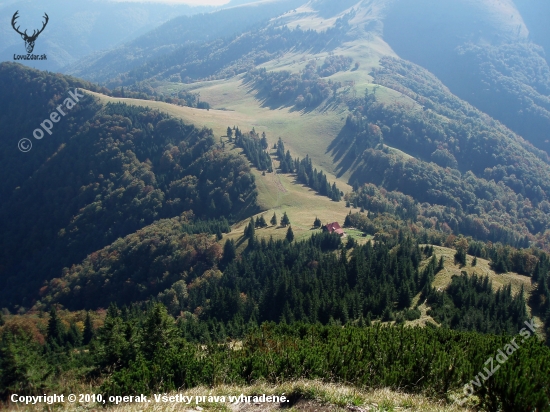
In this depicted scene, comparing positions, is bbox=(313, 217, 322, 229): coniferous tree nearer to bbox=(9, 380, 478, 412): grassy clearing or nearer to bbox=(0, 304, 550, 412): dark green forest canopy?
bbox=(0, 304, 550, 412): dark green forest canopy

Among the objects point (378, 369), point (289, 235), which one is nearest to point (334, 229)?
point (289, 235)

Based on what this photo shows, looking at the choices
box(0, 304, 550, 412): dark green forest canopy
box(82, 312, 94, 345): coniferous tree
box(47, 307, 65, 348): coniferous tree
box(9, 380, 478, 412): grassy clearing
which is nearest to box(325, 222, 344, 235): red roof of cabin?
box(82, 312, 94, 345): coniferous tree

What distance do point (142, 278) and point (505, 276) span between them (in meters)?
133

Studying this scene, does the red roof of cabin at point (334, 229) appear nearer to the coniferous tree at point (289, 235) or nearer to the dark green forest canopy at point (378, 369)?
the coniferous tree at point (289, 235)

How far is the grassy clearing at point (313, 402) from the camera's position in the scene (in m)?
18.3

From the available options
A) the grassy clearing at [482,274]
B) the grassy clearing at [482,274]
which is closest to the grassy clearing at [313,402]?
the grassy clearing at [482,274]

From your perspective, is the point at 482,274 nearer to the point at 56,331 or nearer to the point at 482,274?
the point at 482,274

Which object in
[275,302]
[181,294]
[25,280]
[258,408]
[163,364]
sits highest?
[258,408]

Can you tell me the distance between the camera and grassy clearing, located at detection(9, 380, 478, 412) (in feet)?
60.2

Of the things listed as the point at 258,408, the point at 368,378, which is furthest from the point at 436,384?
the point at 258,408

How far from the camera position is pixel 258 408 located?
63.3 ft

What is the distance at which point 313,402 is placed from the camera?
18.8 meters

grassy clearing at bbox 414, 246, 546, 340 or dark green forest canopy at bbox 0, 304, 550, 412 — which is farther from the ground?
dark green forest canopy at bbox 0, 304, 550, 412

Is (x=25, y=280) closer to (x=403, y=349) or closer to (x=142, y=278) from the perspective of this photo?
(x=142, y=278)
